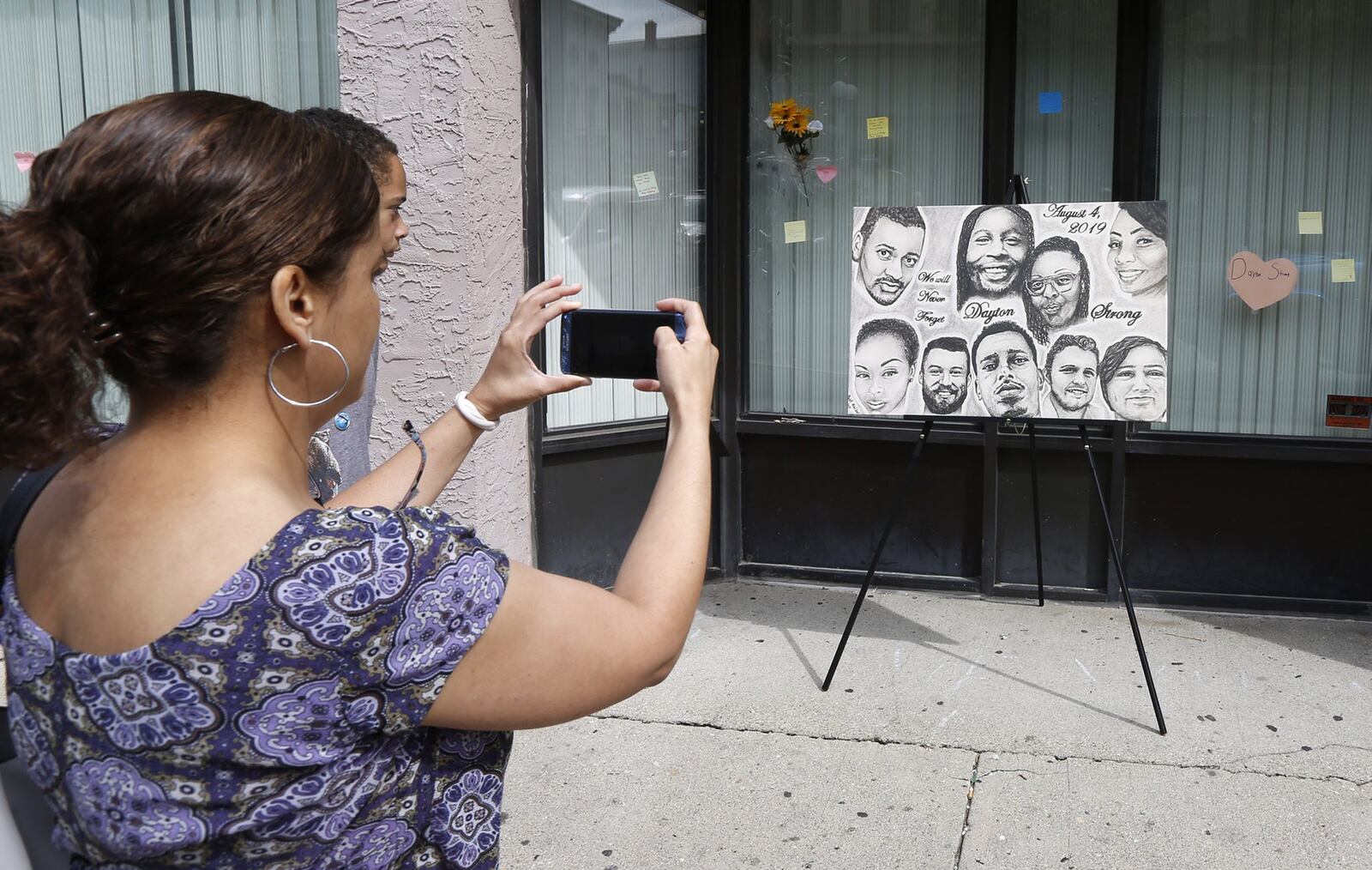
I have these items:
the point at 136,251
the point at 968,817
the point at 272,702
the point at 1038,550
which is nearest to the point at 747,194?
the point at 1038,550

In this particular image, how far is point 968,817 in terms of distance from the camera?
3305mm

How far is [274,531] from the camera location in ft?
3.60

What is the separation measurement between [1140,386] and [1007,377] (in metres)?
0.45

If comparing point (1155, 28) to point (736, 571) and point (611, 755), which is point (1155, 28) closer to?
point (736, 571)

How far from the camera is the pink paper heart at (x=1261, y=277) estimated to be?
5.01 metres

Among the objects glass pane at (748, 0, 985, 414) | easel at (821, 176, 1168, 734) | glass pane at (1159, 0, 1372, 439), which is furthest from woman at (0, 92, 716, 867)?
glass pane at (1159, 0, 1372, 439)

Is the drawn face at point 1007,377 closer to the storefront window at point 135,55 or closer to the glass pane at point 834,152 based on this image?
the glass pane at point 834,152

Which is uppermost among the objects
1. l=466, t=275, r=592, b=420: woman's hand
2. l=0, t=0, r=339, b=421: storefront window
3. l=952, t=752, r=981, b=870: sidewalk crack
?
l=0, t=0, r=339, b=421: storefront window

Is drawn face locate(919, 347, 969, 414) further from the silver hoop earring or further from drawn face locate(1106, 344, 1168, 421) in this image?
the silver hoop earring

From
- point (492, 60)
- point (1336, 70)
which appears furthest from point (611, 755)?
point (1336, 70)

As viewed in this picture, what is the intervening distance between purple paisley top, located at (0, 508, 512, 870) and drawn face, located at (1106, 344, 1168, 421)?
3.39 m

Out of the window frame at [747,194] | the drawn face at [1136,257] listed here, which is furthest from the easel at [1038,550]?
the window frame at [747,194]

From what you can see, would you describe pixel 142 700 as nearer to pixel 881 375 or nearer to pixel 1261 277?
pixel 881 375

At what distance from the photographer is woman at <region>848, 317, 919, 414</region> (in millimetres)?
4246
